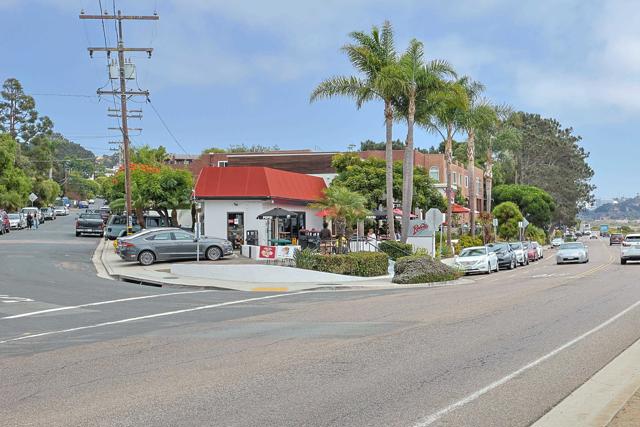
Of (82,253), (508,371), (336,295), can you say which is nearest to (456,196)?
(82,253)

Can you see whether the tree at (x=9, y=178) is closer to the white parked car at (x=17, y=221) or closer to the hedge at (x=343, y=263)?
the white parked car at (x=17, y=221)

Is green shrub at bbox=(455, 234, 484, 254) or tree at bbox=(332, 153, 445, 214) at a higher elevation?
tree at bbox=(332, 153, 445, 214)

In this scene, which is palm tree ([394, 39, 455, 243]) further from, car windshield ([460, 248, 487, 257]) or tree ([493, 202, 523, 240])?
tree ([493, 202, 523, 240])

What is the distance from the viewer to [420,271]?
90.4ft

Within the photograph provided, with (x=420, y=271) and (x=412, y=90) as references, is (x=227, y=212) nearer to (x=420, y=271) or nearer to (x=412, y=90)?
(x=412, y=90)

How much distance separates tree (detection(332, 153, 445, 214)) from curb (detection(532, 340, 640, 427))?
40.7 m

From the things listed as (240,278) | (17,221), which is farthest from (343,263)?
(17,221)

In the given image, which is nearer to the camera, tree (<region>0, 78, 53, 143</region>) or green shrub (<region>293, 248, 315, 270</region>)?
green shrub (<region>293, 248, 315, 270</region>)

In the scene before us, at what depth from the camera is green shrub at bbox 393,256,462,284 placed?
89.6 ft

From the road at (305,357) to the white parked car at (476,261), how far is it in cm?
1268

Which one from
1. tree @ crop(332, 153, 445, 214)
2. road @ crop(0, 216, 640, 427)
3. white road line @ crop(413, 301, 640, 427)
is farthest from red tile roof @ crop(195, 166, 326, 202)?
white road line @ crop(413, 301, 640, 427)

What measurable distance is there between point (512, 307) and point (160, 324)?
8.37 m

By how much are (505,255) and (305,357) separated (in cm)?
3087

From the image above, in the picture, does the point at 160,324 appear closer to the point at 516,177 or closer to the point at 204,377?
the point at 204,377
